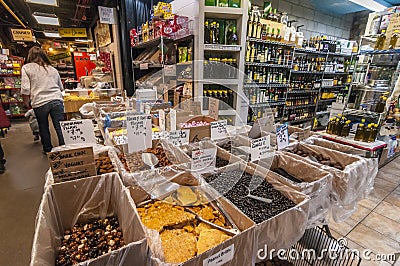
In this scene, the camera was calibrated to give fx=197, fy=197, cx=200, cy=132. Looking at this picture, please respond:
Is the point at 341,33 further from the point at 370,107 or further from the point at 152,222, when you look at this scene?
the point at 152,222

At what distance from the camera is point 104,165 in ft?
4.18

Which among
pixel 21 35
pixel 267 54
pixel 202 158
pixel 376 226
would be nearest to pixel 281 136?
pixel 202 158

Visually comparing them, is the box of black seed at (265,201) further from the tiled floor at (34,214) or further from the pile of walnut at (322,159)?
the tiled floor at (34,214)

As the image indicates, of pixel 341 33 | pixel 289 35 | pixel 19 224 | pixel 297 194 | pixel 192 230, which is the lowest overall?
pixel 19 224

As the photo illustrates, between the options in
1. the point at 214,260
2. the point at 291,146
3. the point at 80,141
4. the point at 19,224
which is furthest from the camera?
the point at 19,224

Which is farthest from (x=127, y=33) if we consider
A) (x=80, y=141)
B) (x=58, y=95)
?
(x=80, y=141)

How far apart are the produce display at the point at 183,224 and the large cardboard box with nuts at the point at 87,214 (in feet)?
0.42

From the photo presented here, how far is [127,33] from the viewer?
416 cm

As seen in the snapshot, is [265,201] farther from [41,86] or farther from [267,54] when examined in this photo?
[41,86]

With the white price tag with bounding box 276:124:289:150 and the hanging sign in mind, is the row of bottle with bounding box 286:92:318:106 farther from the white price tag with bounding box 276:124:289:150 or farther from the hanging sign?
the hanging sign

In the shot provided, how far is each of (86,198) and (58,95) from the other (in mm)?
2680

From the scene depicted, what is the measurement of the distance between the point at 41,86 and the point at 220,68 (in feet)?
8.44

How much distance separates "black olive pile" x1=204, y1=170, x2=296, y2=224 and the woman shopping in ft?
9.65

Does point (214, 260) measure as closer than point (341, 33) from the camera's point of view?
Yes
